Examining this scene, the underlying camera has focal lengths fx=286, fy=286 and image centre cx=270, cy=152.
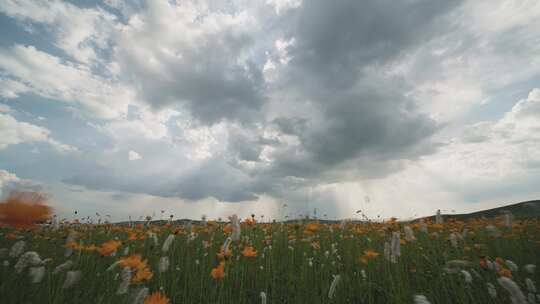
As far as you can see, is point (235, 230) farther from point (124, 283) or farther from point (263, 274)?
point (124, 283)

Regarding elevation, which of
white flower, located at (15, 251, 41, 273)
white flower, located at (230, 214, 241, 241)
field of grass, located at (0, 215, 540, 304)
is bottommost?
field of grass, located at (0, 215, 540, 304)

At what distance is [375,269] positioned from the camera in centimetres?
480

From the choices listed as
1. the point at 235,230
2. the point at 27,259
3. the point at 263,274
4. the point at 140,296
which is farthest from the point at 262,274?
the point at 27,259

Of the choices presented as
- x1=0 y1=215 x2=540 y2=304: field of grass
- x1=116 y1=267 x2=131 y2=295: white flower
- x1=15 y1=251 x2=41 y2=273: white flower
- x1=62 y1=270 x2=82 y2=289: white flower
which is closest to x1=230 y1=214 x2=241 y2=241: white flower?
x1=0 y1=215 x2=540 y2=304: field of grass

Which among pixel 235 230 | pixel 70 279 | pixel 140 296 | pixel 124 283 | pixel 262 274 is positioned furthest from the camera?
pixel 262 274

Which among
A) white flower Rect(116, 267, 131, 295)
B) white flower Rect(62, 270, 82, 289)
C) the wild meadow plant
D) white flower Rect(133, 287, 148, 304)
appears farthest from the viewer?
the wild meadow plant

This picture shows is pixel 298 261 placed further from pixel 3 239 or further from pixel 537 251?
pixel 3 239

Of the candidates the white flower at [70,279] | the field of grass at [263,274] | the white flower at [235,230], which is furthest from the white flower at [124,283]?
the white flower at [235,230]

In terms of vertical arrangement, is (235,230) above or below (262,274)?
above

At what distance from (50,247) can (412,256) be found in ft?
23.9

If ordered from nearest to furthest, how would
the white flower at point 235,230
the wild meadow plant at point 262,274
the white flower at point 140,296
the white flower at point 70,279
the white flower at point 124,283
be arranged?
1. the white flower at point 140,296
2. the white flower at point 124,283
3. the white flower at point 70,279
4. the wild meadow plant at point 262,274
5. the white flower at point 235,230

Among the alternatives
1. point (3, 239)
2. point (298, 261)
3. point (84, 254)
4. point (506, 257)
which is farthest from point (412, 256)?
point (3, 239)

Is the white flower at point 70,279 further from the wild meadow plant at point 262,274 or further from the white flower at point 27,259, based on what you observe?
the white flower at point 27,259

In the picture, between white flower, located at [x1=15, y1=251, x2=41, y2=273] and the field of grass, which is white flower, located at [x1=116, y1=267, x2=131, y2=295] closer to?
the field of grass
